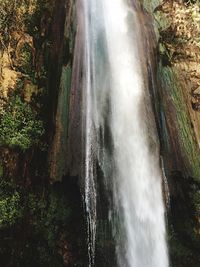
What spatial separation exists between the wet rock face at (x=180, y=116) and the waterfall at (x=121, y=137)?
1.38 ft

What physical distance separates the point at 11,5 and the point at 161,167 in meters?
4.75

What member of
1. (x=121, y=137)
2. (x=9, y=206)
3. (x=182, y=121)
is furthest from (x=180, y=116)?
(x=9, y=206)

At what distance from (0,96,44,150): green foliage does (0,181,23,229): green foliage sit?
0.84 metres

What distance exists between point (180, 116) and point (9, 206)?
14.8 feet

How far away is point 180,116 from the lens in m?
9.35

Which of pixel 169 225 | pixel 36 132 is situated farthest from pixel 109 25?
pixel 169 225

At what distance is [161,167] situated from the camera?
871 centimetres

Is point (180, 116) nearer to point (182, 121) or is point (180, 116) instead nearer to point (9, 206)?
point (182, 121)

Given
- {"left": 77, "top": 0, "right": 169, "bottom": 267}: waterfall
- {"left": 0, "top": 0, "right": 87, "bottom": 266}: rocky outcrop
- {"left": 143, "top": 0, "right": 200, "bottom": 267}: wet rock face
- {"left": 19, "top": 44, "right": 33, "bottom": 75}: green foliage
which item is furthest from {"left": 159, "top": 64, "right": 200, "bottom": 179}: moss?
{"left": 19, "top": 44, "right": 33, "bottom": 75}: green foliage

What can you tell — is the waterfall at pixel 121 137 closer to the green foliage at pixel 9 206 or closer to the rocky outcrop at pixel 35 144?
the rocky outcrop at pixel 35 144

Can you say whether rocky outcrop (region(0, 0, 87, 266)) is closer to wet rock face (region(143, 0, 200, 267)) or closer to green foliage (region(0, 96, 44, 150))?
green foliage (region(0, 96, 44, 150))

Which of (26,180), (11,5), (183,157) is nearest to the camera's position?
(26,180)

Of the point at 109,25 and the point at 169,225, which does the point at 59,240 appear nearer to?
the point at 169,225

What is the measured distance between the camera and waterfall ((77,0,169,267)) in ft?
25.8
